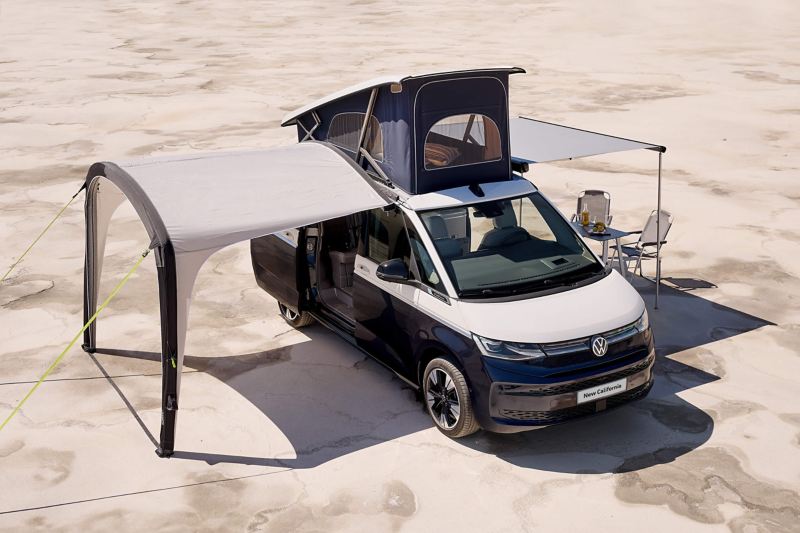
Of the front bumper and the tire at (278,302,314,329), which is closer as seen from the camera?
the front bumper

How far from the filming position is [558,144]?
9844mm

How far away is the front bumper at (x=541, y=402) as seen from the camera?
7.22 meters

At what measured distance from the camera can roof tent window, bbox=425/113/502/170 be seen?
8625mm

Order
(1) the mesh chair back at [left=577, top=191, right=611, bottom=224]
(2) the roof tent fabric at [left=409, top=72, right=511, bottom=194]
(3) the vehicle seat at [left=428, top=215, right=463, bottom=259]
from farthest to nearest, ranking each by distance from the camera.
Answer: (1) the mesh chair back at [left=577, top=191, right=611, bottom=224]
(2) the roof tent fabric at [left=409, top=72, right=511, bottom=194]
(3) the vehicle seat at [left=428, top=215, right=463, bottom=259]

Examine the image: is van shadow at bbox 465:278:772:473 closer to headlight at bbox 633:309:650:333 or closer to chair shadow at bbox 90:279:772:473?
chair shadow at bbox 90:279:772:473

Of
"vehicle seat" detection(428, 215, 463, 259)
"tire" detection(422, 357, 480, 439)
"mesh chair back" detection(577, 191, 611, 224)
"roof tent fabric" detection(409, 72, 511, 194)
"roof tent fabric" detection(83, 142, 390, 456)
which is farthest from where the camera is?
"mesh chair back" detection(577, 191, 611, 224)

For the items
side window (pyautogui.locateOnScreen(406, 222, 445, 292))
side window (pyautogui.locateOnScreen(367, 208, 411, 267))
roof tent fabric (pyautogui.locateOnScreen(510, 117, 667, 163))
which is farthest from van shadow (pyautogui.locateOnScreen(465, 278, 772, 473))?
roof tent fabric (pyautogui.locateOnScreen(510, 117, 667, 163))

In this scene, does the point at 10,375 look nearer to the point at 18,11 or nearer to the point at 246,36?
the point at 246,36

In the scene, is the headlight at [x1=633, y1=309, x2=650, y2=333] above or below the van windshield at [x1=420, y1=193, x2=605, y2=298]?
below

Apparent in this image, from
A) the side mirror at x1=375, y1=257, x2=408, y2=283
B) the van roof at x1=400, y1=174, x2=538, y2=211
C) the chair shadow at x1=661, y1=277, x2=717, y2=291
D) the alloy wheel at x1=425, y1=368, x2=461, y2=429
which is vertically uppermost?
the van roof at x1=400, y1=174, x2=538, y2=211

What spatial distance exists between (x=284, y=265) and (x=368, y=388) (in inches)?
66.7

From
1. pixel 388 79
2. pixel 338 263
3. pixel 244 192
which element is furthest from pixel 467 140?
pixel 244 192

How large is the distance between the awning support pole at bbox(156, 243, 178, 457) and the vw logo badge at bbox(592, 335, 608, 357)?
3.29 meters

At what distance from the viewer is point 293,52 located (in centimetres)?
3127
